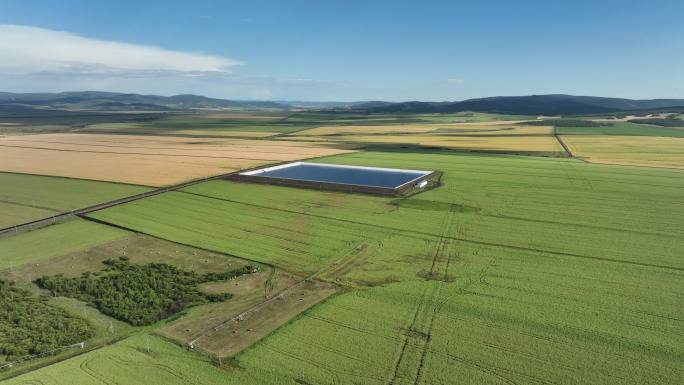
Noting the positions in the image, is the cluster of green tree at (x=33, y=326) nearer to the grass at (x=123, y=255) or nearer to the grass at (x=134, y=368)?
the grass at (x=134, y=368)

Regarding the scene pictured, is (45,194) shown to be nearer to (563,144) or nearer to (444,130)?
(563,144)

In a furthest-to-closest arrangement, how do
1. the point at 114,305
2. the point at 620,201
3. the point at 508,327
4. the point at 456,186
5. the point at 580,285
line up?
the point at 456,186 < the point at 620,201 < the point at 580,285 < the point at 114,305 < the point at 508,327

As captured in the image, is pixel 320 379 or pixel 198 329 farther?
pixel 198 329

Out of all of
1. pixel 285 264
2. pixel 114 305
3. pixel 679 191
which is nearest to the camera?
pixel 114 305

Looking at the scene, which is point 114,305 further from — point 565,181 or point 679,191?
point 679,191

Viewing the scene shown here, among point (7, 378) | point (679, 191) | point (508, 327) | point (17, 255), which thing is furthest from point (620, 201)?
point (17, 255)

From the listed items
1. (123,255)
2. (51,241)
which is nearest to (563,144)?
(123,255)

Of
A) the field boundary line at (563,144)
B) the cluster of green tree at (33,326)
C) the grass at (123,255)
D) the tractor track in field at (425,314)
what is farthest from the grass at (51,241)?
the field boundary line at (563,144)
